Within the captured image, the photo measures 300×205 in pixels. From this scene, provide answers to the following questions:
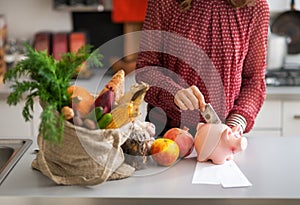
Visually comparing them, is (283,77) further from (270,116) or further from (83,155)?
(83,155)

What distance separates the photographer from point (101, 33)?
322cm

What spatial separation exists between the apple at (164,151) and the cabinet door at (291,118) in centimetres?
138

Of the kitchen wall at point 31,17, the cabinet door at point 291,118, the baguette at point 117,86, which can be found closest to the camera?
the baguette at point 117,86

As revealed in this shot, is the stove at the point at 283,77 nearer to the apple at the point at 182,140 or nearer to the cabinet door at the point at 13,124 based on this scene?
the cabinet door at the point at 13,124

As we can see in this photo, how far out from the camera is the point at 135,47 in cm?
307

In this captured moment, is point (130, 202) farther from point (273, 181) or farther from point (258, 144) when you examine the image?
point (258, 144)

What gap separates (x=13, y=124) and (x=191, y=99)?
156 centimetres

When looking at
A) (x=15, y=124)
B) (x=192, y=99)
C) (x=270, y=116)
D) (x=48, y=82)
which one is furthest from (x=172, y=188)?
(x=15, y=124)

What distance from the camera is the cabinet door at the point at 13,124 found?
8.92 ft

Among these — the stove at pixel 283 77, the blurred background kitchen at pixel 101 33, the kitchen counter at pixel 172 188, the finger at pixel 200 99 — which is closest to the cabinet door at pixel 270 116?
the blurred background kitchen at pixel 101 33

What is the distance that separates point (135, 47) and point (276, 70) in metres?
0.78

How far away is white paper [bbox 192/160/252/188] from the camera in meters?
1.31

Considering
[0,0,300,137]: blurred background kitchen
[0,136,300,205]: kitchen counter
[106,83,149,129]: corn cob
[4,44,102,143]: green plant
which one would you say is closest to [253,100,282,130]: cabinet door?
[0,0,300,137]: blurred background kitchen

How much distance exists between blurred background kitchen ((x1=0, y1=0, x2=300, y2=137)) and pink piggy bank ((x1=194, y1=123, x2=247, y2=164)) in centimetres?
130
